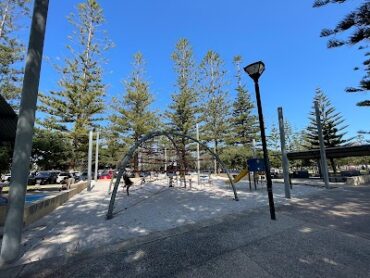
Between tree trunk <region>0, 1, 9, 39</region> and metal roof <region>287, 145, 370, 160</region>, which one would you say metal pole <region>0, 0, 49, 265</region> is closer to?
metal roof <region>287, 145, 370, 160</region>

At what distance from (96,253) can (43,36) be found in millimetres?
3970

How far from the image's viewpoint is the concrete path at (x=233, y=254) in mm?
3113

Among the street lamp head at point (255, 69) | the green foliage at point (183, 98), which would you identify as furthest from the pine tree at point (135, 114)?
the street lamp head at point (255, 69)

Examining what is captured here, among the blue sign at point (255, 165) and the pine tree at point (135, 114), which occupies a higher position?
the pine tree at point (135, 114)

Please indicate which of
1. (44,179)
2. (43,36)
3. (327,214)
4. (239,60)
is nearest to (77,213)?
(43,36)

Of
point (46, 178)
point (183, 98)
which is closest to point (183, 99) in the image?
point (183, 98)

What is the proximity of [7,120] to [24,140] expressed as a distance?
510cm

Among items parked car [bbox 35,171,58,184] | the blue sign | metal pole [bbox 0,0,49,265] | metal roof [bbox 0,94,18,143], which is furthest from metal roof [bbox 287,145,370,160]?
parked car [bbox 35,171,58,184]

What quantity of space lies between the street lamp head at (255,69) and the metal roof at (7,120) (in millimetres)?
6585

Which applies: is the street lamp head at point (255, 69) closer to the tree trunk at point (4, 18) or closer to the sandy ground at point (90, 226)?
the sandy ground at point (90, 226)

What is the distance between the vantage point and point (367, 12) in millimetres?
7883

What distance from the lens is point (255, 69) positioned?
6.41 metres

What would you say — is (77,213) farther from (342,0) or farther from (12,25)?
(12,25)

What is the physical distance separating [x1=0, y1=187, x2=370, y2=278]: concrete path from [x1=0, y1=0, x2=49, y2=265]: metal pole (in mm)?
513
